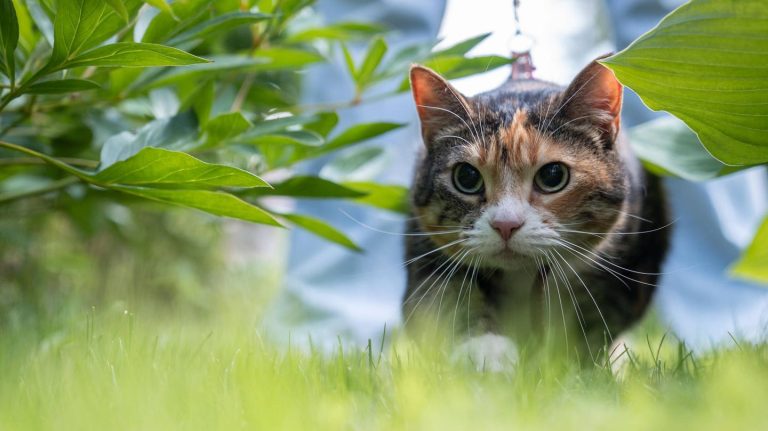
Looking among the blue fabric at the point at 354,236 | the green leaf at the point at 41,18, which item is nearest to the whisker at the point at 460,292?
the blue fabric at the point at 354,236

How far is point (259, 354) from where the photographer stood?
1161mm

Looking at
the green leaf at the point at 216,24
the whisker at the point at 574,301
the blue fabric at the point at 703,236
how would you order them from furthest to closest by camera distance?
the blue fabric at the point at 703,236
the whisker at the point at 574,301
the green leaf at the point at 216,24

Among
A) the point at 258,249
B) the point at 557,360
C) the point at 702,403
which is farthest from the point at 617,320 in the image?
the point at 258,249

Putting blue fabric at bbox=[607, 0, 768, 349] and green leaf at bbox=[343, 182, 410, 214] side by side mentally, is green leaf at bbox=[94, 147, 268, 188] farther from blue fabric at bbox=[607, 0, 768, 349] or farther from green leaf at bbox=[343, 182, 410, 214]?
blue fabric at bbox=[607, 0, 768, 349]

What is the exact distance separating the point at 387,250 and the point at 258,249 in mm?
2131

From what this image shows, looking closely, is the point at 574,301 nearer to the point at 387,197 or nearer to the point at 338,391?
the point at 387,197

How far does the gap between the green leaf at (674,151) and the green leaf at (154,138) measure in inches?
34.5

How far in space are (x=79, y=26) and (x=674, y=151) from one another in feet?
3.53

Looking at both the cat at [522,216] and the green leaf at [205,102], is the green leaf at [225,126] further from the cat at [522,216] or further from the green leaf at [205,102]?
the cat at [522,216]

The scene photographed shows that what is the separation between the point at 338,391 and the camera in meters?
0.95

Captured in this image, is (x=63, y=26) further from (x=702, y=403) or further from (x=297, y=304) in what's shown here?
(x=297, y=304)

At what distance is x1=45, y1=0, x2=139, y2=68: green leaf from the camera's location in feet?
3.12

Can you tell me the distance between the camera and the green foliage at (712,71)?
0.91 meters

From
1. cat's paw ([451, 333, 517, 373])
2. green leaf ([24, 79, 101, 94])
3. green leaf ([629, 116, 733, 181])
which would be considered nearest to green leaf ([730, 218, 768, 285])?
green leaf ([629, 116, 733, 181])
